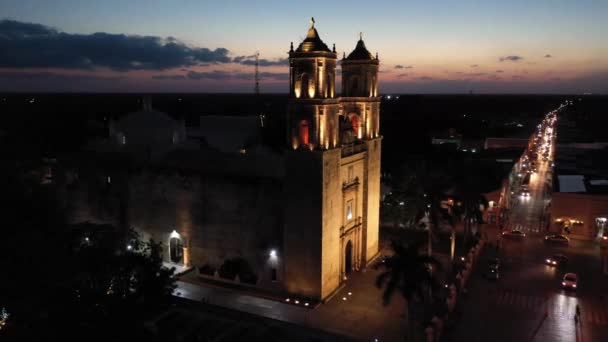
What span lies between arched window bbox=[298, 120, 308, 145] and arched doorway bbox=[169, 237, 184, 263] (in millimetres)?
11192

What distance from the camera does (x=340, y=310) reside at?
26.6m

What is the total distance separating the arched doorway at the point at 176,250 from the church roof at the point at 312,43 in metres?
14.5

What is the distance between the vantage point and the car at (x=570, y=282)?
29.6 m

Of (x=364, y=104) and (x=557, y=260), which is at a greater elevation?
(x=364, y=104)

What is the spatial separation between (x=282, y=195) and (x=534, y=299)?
1511 centimetres

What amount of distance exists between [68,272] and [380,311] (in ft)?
49.4

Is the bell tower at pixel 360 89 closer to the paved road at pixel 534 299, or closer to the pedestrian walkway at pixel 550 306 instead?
the paved road at pixel 534 299

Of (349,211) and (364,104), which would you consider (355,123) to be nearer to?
(364,104)

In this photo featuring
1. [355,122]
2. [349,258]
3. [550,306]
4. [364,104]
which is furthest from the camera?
[355,122]

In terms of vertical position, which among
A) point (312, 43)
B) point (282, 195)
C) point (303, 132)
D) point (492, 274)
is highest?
point (312, 43)

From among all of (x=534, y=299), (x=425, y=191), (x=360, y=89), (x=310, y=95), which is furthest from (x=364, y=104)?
(x=534, y=299)

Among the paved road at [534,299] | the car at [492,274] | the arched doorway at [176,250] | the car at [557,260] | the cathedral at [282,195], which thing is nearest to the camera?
the paved road at [534,299]

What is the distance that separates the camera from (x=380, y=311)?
26516mm

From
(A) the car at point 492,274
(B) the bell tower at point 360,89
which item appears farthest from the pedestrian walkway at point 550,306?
(B) the bell tower at point 360,89
